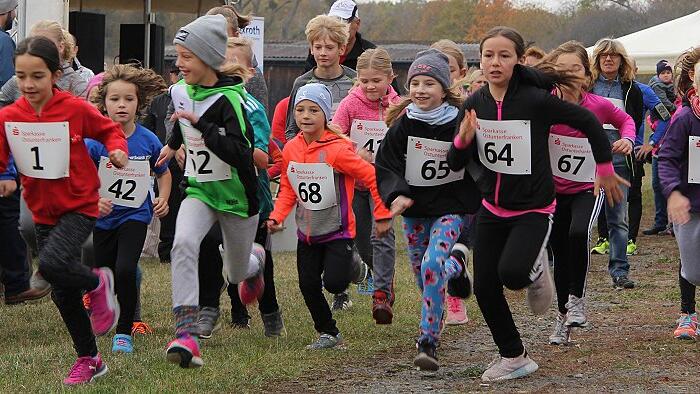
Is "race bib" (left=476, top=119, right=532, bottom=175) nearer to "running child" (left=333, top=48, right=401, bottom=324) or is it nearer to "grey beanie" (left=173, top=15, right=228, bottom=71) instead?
"grey beanie" (left=173, top=15, right=228, bottom=71)

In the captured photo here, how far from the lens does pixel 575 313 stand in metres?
8.55

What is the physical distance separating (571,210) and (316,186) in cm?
175

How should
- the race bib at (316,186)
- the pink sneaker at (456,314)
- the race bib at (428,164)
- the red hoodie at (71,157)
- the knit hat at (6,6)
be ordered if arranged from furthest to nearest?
the knit hat at (6,6), the pink sneaker at (456,314), the race bib at (316,186), the race bib at (428,164), the red hoodie at (71,157)

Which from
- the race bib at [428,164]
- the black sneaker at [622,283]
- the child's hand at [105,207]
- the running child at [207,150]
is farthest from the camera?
the black sneaker at [622,283]

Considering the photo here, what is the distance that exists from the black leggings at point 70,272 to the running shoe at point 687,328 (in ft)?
12.4

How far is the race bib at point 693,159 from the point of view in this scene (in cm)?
798

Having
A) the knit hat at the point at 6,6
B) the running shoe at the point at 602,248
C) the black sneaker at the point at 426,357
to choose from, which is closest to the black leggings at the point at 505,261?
the black sneaker at the point at 426,357

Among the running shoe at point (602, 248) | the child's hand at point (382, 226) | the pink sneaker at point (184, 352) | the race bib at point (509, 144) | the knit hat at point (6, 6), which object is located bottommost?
the running shoe at point (602, 248)

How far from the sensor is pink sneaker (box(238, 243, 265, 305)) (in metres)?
8.44

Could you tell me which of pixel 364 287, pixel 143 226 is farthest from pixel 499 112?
pixel 364 287

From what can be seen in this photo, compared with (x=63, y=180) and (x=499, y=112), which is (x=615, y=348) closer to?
(x=499, y=112)

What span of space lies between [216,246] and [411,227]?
139 cm

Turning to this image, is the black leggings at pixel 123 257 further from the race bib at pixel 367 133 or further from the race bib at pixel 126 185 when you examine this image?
the race bib at pixel 367 133

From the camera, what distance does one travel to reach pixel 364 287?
1143 cm
